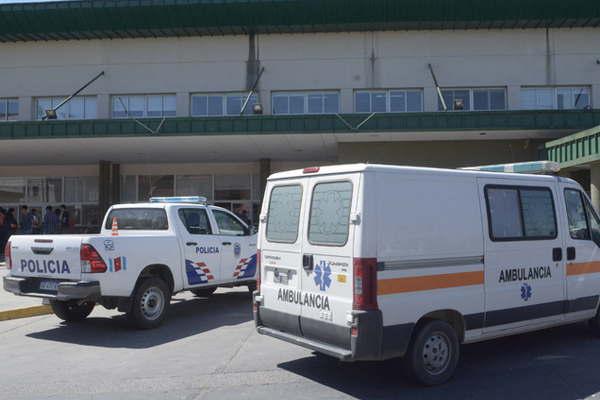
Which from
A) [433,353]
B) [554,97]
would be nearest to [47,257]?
[433,353]

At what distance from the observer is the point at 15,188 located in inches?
1006

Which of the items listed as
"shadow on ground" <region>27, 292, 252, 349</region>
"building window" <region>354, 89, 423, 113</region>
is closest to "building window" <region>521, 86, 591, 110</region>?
"building window" <region>354, 89, 423, 113</region>

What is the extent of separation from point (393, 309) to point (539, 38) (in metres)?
22.8

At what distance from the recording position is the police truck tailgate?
7746mm

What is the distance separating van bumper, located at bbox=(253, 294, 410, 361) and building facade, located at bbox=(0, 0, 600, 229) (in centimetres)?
1628

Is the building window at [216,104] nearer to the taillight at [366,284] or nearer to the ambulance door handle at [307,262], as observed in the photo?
the ambulance door handle at [307,262]

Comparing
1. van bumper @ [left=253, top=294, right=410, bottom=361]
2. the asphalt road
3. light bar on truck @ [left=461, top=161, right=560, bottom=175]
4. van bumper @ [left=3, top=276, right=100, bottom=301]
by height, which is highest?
light bar on truck @ [left=461, top=161, right=560, bottom=175]

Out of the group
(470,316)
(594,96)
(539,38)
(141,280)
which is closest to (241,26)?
(539,38)

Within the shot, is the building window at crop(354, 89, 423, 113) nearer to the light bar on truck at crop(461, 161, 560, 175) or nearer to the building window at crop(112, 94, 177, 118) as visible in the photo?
the building window at crop(112, 94, 177, 118)

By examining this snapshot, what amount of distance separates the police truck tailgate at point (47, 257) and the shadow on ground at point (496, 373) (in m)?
3.36

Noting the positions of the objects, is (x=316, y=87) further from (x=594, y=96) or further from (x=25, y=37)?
(x=25, y=37)

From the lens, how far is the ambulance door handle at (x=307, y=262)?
5766 millimetres

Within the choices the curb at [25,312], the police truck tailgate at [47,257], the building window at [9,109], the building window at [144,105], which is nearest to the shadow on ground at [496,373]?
the police truck tailgate at [47,257]

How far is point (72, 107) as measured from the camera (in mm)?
26438
